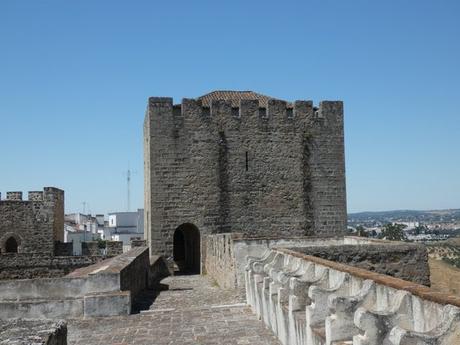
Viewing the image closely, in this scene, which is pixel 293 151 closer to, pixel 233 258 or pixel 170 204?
pixel 170 204

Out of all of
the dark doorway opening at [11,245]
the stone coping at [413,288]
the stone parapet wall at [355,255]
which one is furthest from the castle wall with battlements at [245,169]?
the stone coping at [413,288]

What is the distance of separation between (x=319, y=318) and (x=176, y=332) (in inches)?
120

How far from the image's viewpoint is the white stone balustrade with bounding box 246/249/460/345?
12.5ft

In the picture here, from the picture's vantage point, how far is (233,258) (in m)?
12.8

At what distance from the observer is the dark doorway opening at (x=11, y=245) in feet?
89.6

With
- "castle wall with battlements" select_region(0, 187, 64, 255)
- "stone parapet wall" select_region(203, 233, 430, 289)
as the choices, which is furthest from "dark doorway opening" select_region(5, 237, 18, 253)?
"stone parapet wall" select_region(203, 233, 430, 289)

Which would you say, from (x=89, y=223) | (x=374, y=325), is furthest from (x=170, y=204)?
(x=89, y=223)

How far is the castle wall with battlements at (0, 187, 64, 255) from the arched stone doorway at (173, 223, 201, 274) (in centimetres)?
654

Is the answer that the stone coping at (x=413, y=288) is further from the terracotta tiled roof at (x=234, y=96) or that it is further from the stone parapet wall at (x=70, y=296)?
the terracotta tiled roof at (x=234, y=96)

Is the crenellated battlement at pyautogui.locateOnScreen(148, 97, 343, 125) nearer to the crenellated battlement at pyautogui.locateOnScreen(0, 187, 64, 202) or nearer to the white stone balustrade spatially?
the crenellated battlement at pyautogui.locateOnScreen(0, 187, 64, 202)

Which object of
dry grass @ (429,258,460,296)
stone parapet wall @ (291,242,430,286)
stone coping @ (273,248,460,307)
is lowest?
dry grass @ (429,258,460,296)

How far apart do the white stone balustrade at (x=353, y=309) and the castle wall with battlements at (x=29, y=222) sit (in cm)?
2095

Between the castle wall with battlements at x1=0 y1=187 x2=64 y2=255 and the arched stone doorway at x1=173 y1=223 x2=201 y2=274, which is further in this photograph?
the castle wall with battlements at x1=0 y1=187 x2=64 y2=255

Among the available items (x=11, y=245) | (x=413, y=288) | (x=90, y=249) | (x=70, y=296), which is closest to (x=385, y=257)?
(x=70, y=296)
